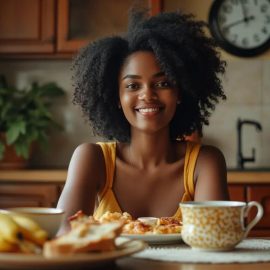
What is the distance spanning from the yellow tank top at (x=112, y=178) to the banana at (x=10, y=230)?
0.80 metres

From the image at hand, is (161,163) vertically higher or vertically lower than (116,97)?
lower

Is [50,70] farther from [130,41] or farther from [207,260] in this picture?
[207,260]

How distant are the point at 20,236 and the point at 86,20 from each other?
2.52 m

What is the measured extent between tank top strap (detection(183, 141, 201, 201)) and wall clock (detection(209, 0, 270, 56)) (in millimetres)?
1663

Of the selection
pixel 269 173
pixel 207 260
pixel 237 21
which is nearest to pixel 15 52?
pixel 237 21

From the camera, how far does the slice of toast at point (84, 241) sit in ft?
2.66

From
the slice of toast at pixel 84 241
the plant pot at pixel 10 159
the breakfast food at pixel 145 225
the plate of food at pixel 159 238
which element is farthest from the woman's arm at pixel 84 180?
the plant pot at pixel 10 159

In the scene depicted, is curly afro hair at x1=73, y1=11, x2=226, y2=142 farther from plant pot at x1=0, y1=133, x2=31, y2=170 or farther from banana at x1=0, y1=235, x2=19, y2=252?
plant pot at x1=0, y1=133, x2=31, y2=170

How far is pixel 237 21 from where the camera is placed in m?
3.40

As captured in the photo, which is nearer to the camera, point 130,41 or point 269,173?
point 130,41

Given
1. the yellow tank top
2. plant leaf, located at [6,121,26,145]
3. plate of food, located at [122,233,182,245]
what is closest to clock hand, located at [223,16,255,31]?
plant leaf, located at [6,121,26,145]

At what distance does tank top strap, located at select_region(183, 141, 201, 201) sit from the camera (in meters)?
1.74

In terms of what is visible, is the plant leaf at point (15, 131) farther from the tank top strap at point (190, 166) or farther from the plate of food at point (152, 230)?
the plate of food at point (152, 230)

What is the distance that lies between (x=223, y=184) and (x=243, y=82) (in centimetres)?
175
